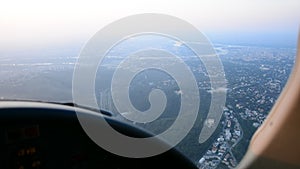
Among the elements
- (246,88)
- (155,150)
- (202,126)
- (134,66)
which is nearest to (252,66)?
(246,88)

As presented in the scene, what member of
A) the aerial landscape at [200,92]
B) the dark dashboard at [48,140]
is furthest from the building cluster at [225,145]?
the dark dashboard at [48,140]

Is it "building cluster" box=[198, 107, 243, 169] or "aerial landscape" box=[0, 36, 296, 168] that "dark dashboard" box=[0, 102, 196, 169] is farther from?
"building cluster" box=[198, 107, 243, 169]

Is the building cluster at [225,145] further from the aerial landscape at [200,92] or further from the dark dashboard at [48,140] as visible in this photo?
the dark dashboard at [48,140]

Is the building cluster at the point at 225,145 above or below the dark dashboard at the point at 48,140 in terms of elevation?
below

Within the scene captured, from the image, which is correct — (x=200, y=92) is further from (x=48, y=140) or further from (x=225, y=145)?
(x=48, y=140)

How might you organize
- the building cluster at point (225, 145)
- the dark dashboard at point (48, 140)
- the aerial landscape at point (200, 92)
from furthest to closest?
the building cluster at point (225, 145)
the aerial landscape at point (200, 92)
the dark dashboard at point (48, 140)

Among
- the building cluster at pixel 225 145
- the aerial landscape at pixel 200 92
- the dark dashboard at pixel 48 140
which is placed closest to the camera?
the dark dashboard at pixel 48 140

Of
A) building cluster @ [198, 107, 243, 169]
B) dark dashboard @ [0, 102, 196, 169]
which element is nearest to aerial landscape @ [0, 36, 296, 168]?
building cluster @ [198, 107, 243, 169]

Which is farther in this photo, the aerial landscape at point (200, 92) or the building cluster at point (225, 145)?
the building cluster at point (225, 145)
